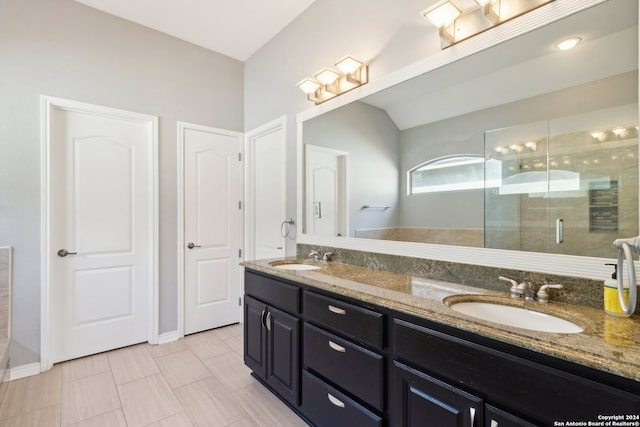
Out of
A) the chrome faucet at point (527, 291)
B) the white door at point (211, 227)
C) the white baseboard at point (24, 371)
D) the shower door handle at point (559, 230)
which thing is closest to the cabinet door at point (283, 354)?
the chrome faucet at point (527, 291)

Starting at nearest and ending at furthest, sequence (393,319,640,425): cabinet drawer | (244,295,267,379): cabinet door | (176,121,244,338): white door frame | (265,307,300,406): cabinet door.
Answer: (393,319,640,425): cabinet drawer < (265,307,300,406): cabinet door < (244,295,267,379): cabinet door < (176,121,244,338): white door frame

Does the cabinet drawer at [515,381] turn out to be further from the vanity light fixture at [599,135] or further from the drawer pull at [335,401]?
the vanity light fixture at [599,135]

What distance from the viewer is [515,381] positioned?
3.03 ft

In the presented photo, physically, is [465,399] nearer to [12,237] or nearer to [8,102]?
[12,237]

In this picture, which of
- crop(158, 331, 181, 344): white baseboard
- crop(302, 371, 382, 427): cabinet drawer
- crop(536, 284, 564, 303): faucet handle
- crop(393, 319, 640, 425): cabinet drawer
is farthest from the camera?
crop(158, 331, 181, 344): white baseboard

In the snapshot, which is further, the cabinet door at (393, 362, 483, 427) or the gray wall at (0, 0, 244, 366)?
the gray wall at (0, 0, 244, 366)

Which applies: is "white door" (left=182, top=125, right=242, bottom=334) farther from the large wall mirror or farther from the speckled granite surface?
the large wall mirror

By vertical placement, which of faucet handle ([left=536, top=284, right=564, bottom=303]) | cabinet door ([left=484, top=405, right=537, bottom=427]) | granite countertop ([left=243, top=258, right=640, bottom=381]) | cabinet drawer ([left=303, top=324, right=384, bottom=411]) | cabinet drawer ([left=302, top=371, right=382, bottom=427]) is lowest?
cabinet drawer ([left=302, top=371, right=382, bottom=427])

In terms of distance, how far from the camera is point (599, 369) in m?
0.78

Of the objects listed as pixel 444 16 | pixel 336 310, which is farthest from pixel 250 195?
pixel 444 16

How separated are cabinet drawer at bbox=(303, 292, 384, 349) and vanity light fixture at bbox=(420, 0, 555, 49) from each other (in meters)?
1.49

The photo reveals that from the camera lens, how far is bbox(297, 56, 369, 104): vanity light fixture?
2.12 m

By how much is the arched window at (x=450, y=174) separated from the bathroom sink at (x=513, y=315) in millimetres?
621

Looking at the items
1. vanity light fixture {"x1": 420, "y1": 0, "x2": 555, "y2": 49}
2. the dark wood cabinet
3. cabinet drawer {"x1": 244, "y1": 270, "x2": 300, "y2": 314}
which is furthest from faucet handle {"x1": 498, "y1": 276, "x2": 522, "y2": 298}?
vanity light fixture {"x1": 420, "y1": 0, "x2": 555, "y2": 49}
